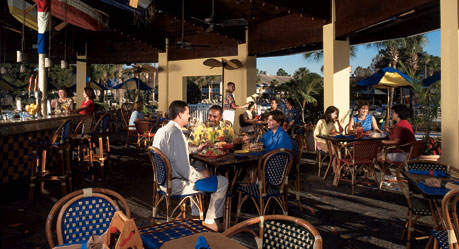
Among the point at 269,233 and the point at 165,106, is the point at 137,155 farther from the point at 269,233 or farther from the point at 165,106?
the point at 269,233

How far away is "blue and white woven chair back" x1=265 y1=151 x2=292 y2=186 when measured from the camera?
3740mm

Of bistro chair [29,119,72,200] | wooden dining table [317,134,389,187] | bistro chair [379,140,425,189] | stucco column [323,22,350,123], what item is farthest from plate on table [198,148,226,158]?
stucco column [323,22,350,123]

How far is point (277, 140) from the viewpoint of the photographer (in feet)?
14.2

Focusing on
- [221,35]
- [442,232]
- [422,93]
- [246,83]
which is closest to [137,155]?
[246,83]

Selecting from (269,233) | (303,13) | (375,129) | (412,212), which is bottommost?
(412,212)

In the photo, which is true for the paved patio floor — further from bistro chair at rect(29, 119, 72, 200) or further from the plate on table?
the plate on table

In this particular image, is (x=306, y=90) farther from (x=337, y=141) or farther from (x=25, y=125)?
(x=25, y=125)

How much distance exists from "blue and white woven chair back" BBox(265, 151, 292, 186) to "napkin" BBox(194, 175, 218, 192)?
558mm

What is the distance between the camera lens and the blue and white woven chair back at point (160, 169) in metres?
3.51

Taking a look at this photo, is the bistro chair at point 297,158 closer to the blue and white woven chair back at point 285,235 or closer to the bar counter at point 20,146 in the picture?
→ the blue and white woven chair back at point 285,235

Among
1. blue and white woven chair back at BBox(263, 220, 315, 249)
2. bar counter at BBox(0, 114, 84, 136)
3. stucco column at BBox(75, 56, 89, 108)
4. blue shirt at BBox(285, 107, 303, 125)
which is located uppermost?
stucco column at BBox(75, 56, 89, 108)

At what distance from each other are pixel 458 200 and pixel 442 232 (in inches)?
18.5

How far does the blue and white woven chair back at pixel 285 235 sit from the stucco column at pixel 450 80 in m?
3.70

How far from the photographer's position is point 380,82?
9672 millimetres
